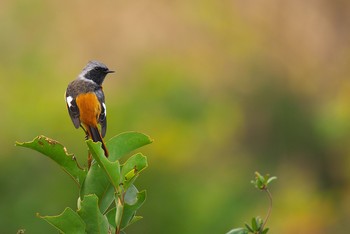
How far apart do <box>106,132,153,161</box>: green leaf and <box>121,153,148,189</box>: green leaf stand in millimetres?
52

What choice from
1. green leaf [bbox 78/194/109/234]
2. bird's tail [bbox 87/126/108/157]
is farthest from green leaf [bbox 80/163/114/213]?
bird's tail [bbox 87/126/108/157]

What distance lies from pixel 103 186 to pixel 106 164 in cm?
11

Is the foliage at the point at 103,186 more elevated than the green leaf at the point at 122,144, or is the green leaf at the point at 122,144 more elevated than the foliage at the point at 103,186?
the green leaf at the point at 122,144

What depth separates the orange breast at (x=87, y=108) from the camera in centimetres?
337

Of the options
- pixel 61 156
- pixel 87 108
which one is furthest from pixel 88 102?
pixel 61 156

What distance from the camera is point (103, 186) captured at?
2.34 metres

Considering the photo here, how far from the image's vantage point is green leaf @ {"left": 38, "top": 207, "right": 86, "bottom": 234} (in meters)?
2.21

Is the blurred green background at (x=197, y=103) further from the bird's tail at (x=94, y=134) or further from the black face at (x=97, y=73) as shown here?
the bird's tail at (x=94, y=134)

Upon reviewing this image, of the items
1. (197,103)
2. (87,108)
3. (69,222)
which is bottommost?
(69,222)

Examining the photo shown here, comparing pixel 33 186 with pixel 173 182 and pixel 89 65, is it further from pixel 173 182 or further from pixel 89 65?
pixel 89 65

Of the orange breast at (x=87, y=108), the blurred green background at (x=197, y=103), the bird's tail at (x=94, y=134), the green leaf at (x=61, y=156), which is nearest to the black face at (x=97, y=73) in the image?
the orange breast at (x=87, y=108)

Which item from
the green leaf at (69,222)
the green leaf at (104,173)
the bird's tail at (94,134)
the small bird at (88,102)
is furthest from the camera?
the small bird at (88,102)

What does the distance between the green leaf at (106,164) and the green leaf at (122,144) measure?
0.31 feet

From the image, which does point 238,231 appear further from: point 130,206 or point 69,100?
point 69,100
